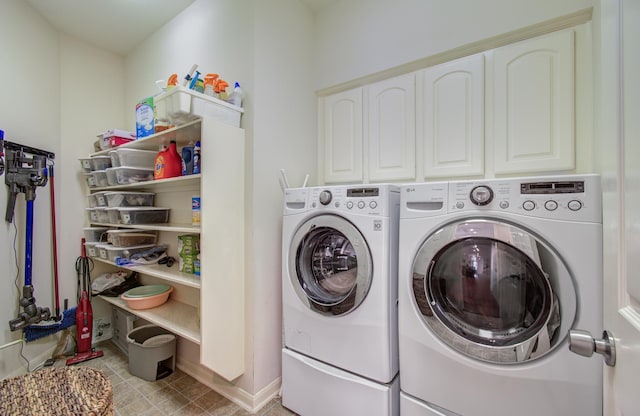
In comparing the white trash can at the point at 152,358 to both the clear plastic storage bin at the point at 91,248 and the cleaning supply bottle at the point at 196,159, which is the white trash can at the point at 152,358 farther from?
the cleaning supply bottle at the point at 196,159

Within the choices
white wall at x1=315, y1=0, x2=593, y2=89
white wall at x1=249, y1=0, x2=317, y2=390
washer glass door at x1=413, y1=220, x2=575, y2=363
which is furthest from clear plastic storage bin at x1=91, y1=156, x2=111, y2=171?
washer glass door at x1=413, y1=220, x2=575, y2=363

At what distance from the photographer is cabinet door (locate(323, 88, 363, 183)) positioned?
6.30 feet

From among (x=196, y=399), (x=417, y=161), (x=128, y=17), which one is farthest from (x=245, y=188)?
(x=128, y=17)

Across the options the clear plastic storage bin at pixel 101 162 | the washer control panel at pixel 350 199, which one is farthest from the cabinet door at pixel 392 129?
the clear plastic storage bin at pixel 101 162

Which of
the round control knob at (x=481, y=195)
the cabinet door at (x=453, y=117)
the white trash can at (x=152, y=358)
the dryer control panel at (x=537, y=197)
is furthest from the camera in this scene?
the white trash can at (x=152, y=358)

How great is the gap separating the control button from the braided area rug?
1.84 m

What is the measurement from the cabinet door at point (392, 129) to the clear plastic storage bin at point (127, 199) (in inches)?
70.8

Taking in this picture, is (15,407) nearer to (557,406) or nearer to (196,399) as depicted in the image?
(196,399)

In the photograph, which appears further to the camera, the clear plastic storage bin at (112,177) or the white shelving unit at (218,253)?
the clear plastic storage bin at (112,177)

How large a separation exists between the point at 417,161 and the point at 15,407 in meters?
2.11

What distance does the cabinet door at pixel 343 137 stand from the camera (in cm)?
192

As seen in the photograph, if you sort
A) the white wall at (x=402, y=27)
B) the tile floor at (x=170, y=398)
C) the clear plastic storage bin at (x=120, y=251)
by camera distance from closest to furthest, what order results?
the white wall at (x=402, y=27) → the tile floor at (x=170, y=398) → the clear plastic storage bin at (x=120, y=251)

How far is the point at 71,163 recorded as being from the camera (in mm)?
2332

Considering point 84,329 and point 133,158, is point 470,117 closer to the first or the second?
point 133,158
